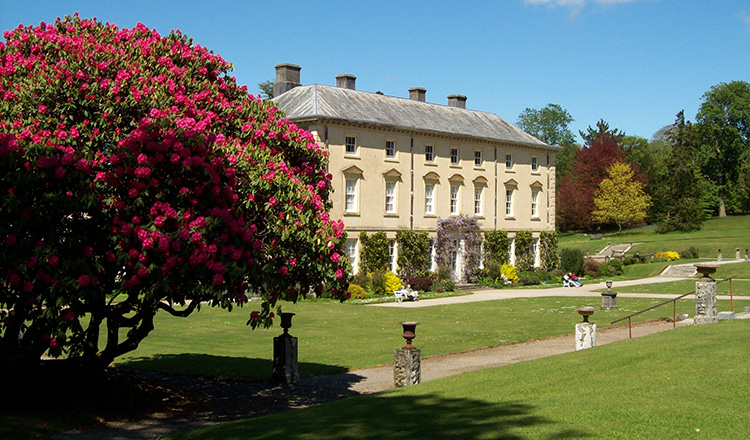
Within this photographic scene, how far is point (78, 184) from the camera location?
458 inches

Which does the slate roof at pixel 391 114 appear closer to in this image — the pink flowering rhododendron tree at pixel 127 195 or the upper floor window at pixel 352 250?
the upper floor window at pixel 352 250

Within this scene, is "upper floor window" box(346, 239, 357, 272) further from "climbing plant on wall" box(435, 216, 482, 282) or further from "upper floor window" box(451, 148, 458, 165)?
"upper floor window" box(451, 148, 458, 165)

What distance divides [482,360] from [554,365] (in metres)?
4.50

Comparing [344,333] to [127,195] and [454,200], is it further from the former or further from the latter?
[454,200]

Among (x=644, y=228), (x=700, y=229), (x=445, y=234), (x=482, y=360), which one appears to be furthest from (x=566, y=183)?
(x=482, y=360)

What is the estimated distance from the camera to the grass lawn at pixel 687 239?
64000 millimetres

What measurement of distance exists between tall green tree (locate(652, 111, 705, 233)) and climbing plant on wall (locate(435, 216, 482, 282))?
38.9 m

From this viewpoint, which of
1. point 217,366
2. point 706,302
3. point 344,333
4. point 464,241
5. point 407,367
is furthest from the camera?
point 464,241

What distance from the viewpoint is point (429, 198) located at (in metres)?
45.6

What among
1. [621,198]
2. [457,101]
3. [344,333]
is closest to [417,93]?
[457,101]

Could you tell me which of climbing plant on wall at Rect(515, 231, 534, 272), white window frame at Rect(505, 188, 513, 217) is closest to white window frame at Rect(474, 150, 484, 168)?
white window frame at Rect(505, 188, 513, 217)

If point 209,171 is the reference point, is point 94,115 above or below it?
above

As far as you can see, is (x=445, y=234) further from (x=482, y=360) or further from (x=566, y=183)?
(x=566, y=183)

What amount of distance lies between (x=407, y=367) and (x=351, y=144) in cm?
2718
